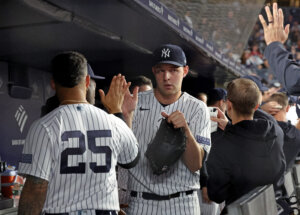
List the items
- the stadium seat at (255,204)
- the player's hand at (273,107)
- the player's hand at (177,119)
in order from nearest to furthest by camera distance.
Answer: the stadium seat at (255,204), the player's hand at (177,119), the player's hand at (273,107)

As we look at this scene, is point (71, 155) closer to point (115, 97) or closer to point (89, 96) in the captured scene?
point (115, 97)

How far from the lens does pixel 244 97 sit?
2.82 meters

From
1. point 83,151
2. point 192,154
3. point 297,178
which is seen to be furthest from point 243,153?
point 297,178

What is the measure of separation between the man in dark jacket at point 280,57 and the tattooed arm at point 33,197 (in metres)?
1.22

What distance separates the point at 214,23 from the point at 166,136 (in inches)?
343

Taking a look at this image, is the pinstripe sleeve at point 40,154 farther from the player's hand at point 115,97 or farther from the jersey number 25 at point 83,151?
the player's hand at point 115,97

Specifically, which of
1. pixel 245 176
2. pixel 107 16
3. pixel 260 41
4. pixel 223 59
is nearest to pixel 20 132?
pixel 107 16

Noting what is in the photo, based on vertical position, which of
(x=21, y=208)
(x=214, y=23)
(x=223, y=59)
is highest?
(x=214, y=23)

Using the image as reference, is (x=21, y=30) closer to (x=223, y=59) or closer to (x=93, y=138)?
(x=93, y=138)

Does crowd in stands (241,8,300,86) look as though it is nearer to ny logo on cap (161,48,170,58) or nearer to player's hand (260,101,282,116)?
player's hand (260,101,282,116)

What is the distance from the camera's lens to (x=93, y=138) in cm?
222

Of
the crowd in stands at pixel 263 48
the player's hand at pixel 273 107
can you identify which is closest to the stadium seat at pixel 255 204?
the player's hand at pixel 273 107

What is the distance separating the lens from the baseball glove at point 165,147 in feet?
9.32

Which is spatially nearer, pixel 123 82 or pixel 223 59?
pixel 123 82
